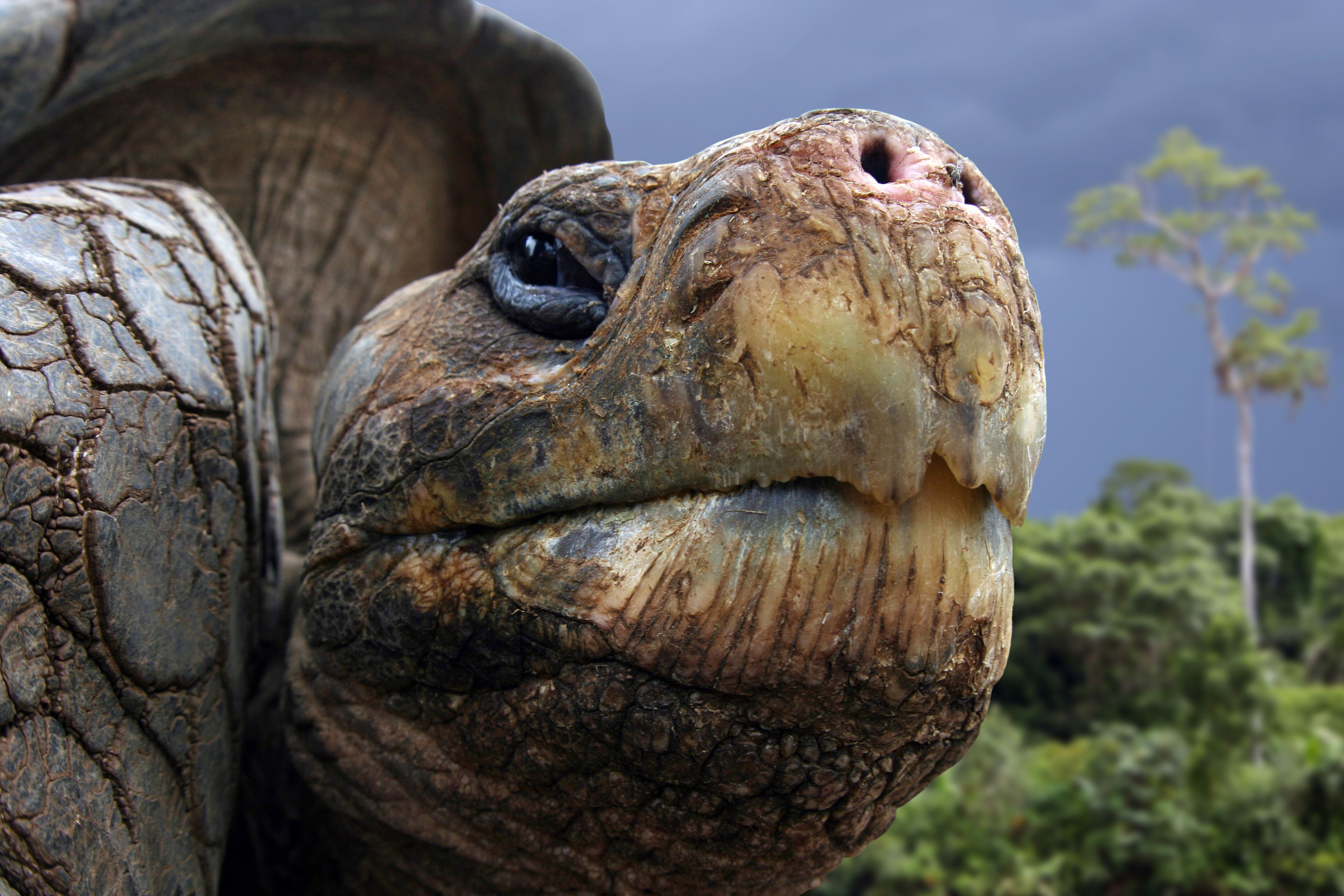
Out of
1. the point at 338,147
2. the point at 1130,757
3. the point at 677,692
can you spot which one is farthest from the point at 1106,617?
the point at 677,692

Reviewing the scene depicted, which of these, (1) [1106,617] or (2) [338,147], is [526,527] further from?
(1) [1106,617]

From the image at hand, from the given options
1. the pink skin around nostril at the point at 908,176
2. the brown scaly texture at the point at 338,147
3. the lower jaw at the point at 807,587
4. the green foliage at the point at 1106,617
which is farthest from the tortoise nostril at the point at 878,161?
the green foliage at the point at 1106,617

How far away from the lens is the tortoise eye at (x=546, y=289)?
3.45 ft

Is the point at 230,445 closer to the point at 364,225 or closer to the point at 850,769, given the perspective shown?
the point at 850,769

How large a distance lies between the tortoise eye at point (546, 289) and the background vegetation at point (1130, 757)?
8455mm

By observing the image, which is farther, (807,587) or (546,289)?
(546,289)

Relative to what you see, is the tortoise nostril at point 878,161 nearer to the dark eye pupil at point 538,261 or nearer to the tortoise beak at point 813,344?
the tortoise beak at point 813,344

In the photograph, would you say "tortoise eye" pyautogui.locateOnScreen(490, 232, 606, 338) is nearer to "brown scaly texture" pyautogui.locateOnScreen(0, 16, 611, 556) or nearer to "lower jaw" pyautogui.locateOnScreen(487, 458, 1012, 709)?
"lower jaw" pyautogui.locateOnScreen(487, 458, 1012, 709)

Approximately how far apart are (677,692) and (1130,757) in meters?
9.73

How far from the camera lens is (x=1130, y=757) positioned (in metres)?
9.33

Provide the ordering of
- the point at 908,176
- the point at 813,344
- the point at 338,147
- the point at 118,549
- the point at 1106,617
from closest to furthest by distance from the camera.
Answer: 1. the point at 813,344
2. the point at 908,176
3. the point at 118,549
4. the point at 338,147
5. the point at 1106,617

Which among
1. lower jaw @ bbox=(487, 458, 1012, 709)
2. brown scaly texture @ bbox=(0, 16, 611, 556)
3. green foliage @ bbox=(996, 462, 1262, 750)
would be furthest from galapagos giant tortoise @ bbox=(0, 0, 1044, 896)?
green foliage @ bbox=(996, 462, 1262, 750)

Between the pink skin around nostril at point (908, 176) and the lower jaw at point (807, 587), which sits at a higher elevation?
the pink skin around nostril at point (908, 176)

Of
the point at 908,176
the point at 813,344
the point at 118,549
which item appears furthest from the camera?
the point at 118,549
